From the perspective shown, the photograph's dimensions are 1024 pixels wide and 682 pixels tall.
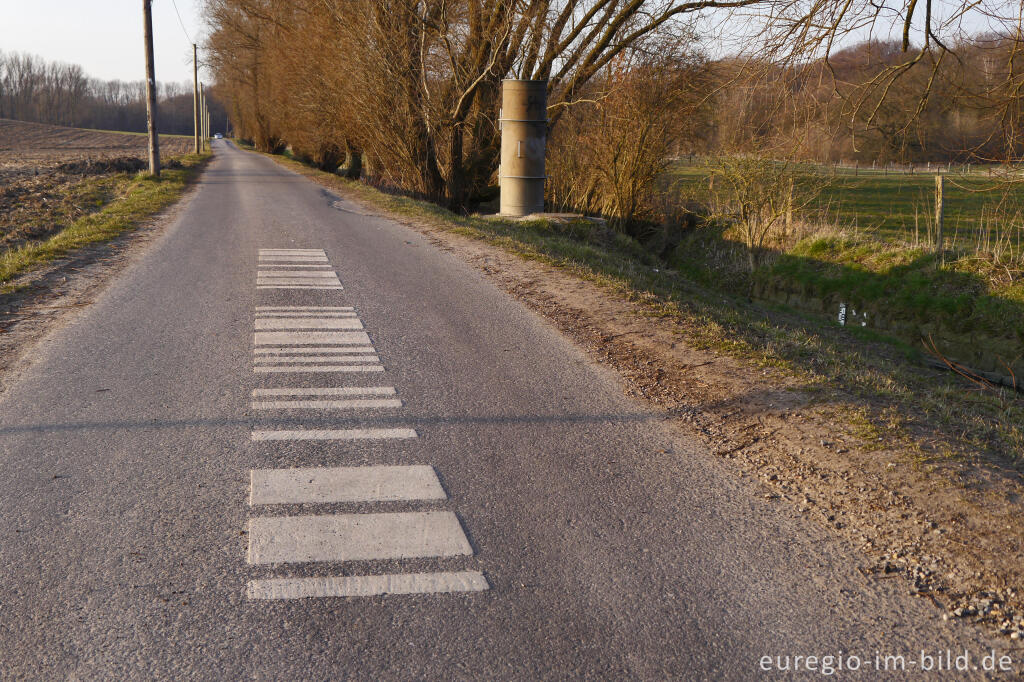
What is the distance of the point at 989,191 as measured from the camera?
6949 mm

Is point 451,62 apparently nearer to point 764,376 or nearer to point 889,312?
point 889,312

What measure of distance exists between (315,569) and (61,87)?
16201 cm

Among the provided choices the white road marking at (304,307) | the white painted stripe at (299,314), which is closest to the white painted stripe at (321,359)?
the white painted stripe at (299,314)

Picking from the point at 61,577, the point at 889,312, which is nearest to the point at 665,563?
the point at 61,577

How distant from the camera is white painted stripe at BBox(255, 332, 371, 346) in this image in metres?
7.17

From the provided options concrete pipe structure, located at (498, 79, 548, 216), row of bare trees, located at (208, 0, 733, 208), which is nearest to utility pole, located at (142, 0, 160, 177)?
row of bare trees, located at (208, 0, 733, 208)

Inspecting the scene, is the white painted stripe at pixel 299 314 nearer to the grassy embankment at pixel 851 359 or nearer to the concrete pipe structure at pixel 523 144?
the grassy embankment at pixel 851 359

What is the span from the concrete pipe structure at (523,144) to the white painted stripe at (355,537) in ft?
53.0

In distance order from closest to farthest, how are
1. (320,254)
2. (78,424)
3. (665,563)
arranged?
1. (665,563)
2. (78,424)
3. (320,254)

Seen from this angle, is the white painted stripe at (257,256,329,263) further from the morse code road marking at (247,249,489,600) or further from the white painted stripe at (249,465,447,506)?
the white painted stripe at (249,465,447,506)

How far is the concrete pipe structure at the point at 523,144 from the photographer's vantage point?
62.2 feet

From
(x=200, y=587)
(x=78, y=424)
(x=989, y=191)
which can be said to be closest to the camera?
(x=200, y=587)

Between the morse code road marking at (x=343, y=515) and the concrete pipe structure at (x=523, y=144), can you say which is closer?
the morse code road marking at (x=343, y=515)

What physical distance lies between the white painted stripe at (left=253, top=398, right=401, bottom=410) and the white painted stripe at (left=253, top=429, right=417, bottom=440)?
1.45ft
